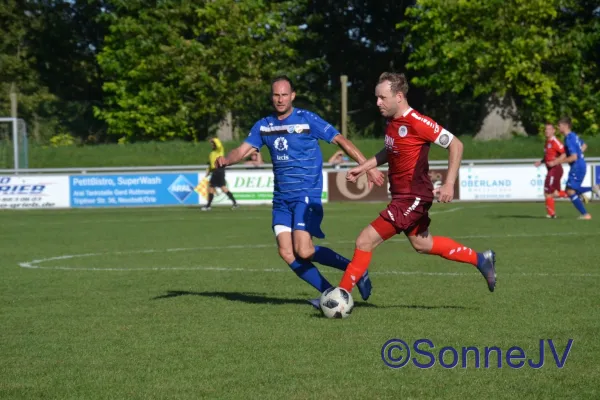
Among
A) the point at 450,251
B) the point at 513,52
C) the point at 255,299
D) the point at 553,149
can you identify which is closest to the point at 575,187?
the point at 553,149

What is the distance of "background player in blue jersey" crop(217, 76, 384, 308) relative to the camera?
30.6ft

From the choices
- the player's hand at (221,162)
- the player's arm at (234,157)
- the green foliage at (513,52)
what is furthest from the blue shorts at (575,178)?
the green foliage at (513,52)

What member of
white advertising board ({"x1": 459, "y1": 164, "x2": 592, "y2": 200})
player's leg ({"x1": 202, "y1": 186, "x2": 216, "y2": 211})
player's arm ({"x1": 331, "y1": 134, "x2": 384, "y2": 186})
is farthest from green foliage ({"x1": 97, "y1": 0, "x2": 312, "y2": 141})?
player's arm ({"x1": 331, "y1": 134, "x2": 384, "y2": 186})

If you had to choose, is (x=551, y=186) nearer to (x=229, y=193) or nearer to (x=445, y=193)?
(x=229, y=193)

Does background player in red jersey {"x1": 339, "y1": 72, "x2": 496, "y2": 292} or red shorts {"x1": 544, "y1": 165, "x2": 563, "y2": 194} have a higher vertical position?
background player in red jersey {"x1": 339, "y1": 72, "x2": 496, "y2": 292}

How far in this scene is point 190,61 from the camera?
49.7 metres

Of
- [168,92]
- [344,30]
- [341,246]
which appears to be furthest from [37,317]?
[344,30]

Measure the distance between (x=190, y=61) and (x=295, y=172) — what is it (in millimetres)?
40882

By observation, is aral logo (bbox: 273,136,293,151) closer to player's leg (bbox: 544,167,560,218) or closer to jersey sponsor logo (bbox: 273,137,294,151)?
jersey sponsor logo (bbox: 273,137,294,151)

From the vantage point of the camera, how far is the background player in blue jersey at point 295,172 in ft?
30.6

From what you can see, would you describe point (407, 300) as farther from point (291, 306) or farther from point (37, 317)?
point (37, 317)

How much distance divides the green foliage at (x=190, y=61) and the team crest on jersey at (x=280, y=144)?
39.8 m

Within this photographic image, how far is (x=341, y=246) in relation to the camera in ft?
54.7

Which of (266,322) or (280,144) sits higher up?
(280,144)
